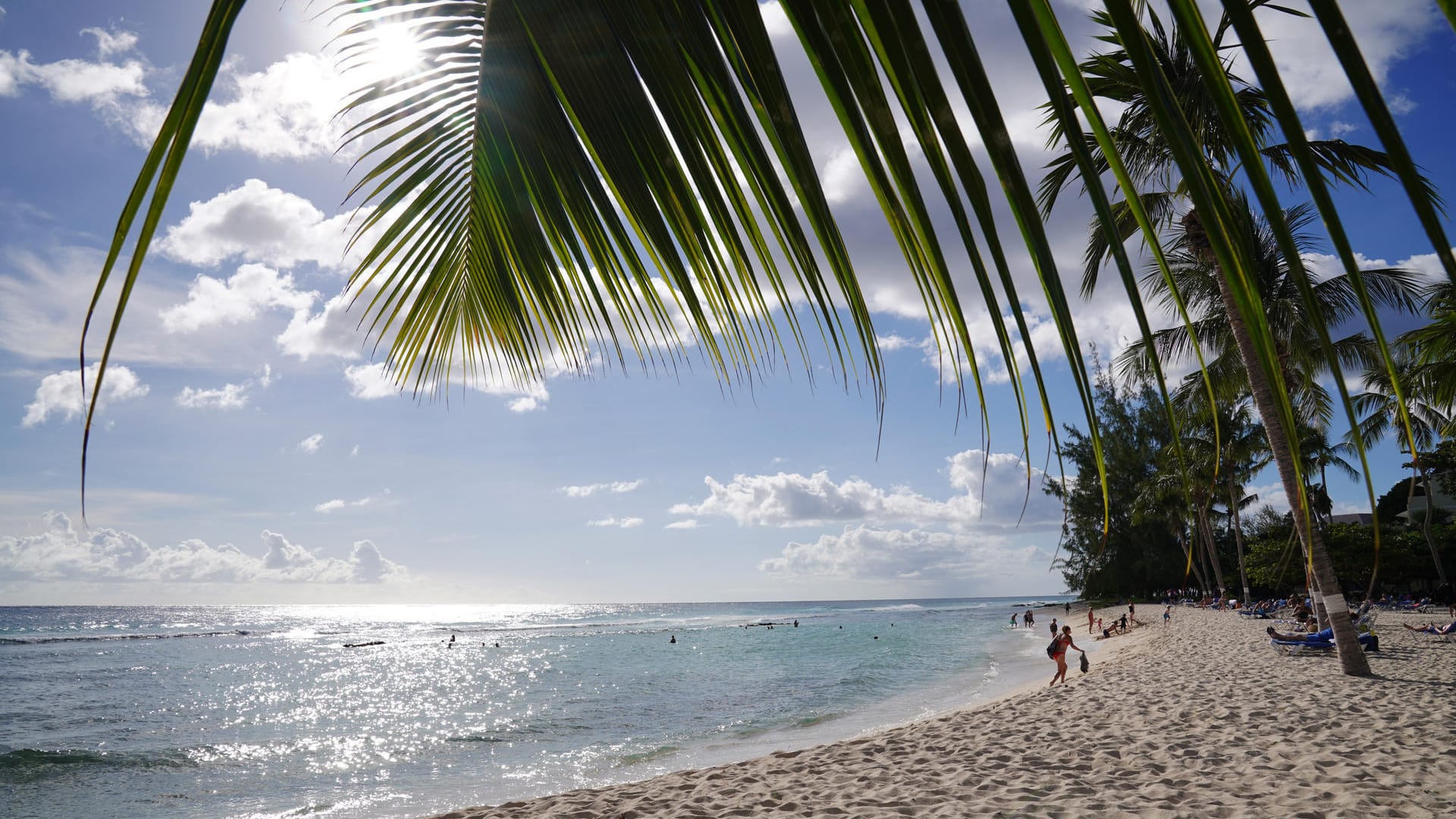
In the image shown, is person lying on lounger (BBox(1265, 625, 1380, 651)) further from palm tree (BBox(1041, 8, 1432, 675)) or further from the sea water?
the sea water

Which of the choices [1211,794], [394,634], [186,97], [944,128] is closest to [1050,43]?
[944,128]

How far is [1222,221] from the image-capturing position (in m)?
0.58

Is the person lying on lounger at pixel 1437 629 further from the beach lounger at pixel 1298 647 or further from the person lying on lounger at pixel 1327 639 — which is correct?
the beach lounger at pixel 1298 647

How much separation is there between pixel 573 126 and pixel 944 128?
655mm

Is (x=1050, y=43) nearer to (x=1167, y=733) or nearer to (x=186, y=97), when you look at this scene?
(x=186, y=97)

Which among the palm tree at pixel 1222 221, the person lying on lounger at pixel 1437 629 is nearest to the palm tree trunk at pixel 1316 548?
the palm tree at pixel 1222 221

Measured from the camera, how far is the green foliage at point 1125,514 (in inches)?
1812

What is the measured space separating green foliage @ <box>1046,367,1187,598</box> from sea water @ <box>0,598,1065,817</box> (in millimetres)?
9851

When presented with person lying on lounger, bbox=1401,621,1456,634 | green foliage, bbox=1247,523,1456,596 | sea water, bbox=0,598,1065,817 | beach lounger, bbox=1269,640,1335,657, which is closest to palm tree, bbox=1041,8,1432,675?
beach lounger, bbox=1269,640,1335,657

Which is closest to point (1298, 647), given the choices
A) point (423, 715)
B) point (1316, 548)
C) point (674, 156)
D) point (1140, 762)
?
point (1316, 548)

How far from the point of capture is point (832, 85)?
69cm

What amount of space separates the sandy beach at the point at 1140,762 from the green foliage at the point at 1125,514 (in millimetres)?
35163

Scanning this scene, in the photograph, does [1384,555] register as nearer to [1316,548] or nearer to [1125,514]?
[1125,514]

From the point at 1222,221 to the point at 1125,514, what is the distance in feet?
183
